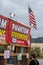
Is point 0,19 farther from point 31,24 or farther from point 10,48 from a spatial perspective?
point 31,24

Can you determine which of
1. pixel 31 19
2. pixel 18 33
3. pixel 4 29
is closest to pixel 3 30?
pixel 4 29

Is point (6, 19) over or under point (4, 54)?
over

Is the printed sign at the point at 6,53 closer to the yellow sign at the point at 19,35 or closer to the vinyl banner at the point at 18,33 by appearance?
the vinyl banner at the point at 18,33

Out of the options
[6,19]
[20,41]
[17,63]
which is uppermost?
[6,19]

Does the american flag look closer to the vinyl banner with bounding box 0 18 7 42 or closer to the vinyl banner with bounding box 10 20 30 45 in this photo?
the vinyl banner with bounding box 10 20 30 45

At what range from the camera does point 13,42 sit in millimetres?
12789

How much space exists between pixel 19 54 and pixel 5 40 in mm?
1923

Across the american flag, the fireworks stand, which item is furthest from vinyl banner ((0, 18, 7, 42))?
the american flag

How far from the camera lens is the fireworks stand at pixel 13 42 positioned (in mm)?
11914

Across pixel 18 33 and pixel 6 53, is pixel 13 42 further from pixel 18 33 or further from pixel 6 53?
pixel 6 53

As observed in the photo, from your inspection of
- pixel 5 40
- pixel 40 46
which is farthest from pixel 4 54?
pixel 40 46

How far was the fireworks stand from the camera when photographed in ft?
39.1

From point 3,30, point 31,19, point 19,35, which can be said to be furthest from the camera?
point 31,19

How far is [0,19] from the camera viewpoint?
11.4 metres
